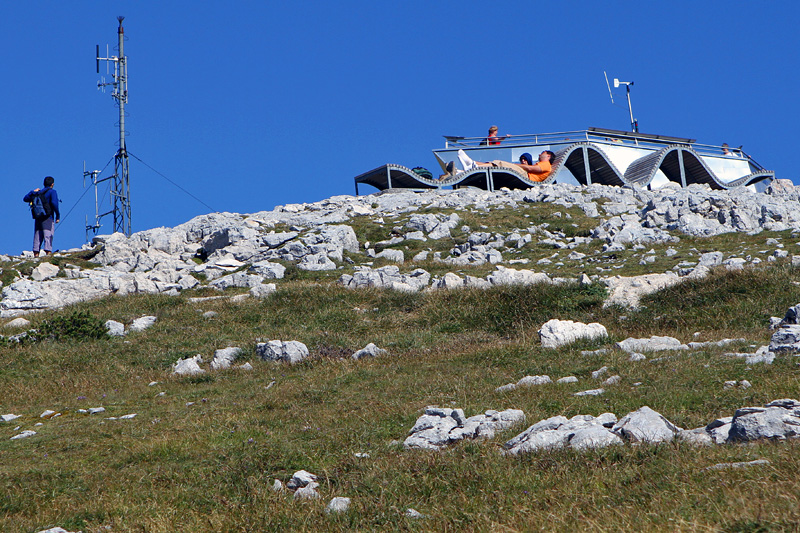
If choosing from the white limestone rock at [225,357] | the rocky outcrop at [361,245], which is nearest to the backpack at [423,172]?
the rocky outcrop at [361,245]

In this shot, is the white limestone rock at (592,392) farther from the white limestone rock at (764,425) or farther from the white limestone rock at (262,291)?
the white limestone rock at (262,291)

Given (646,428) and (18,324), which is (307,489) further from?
(18,324)

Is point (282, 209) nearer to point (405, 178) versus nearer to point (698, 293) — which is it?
point (405, 178)

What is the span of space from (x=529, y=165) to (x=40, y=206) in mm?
30523

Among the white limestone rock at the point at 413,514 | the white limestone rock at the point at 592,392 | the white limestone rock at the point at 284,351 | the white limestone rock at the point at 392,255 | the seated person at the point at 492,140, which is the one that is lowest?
the white limestone rock at the point at 413,514

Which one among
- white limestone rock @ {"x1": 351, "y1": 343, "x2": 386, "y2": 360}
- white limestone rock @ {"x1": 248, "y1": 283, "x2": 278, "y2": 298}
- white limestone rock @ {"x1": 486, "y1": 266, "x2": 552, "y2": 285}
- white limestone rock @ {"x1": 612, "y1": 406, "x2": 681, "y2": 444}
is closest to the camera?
white limestone rock @ {"x1": 612, "y1": 406, "x2": 681, "y2": 444}

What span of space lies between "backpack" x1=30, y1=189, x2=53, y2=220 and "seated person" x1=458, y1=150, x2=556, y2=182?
26.1 metres

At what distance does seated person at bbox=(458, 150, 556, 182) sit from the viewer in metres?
47.9

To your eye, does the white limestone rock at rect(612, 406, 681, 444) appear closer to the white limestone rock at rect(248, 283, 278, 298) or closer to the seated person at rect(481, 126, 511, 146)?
the white limestone rock at rect(248, 283, 278, 298)

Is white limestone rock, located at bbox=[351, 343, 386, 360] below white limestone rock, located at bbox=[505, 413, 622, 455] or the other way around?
the other way around

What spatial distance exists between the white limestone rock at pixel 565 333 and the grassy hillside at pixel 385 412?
46cm

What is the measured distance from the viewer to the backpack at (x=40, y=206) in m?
28.7

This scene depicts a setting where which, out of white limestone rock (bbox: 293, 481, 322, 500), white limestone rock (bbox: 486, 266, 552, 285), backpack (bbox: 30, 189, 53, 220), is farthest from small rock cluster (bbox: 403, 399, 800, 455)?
backpack (bbox: 30, 189, 53, 220)

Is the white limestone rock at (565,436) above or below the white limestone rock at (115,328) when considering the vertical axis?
below
